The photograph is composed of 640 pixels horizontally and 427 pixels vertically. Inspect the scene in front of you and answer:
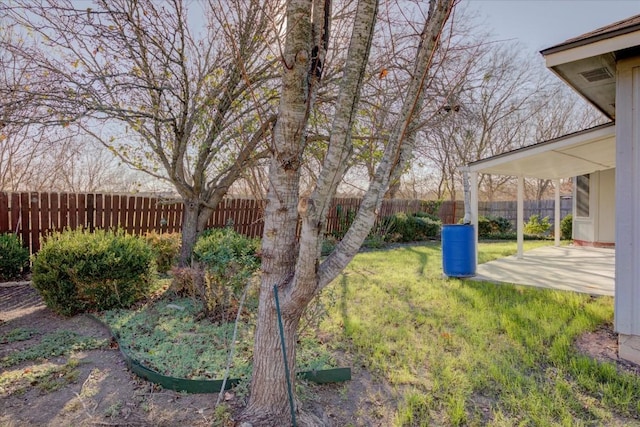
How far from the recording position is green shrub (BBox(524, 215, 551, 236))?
47.9 feet

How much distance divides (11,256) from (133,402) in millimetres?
4943

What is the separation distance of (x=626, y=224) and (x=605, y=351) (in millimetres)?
1200

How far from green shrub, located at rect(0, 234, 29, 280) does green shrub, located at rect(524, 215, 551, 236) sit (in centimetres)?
1625

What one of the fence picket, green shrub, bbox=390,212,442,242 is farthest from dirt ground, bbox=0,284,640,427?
green shrub, bbox=390,212,442,242

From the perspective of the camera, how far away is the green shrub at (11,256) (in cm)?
561

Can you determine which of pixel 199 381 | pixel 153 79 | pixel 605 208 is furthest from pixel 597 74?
pixel 605 208

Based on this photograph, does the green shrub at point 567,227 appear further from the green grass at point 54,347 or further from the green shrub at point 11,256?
the green shrub at point 11,256

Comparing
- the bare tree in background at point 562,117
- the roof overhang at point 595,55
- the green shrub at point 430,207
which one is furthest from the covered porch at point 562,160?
the bare tree in background at point 562,117

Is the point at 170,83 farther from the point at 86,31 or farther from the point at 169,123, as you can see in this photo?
the point at 86,31

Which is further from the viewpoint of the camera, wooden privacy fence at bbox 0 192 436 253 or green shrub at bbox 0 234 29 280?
wooden privacy fence at bbox 0 192 436 253

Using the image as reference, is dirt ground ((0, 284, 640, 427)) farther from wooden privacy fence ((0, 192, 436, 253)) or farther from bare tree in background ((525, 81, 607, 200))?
bare tree in background ((525, 81, 607, 200))

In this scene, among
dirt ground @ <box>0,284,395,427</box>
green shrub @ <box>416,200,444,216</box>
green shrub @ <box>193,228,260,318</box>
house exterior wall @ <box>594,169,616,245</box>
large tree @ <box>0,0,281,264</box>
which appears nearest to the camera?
dirt ground @ <box>0,284,395,427</box>

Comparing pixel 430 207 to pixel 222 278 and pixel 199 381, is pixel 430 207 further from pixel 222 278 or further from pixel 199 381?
pixel 199 381

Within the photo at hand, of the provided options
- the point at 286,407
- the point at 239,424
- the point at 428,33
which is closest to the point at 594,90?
the point at 428,33
